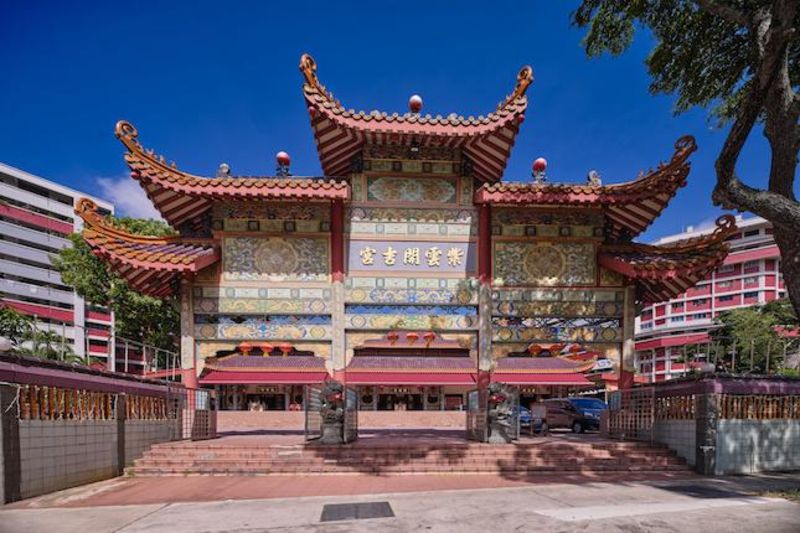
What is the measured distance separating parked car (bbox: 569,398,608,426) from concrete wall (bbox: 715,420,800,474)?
721 cm

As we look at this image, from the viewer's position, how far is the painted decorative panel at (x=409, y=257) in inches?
549

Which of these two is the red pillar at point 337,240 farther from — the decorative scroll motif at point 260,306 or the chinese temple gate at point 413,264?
the decorative scroll motif at point 260,306

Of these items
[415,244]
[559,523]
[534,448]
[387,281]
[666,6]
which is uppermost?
[666,6]

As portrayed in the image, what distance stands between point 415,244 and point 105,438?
28.9 feet

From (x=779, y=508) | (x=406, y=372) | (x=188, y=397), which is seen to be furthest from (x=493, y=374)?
(x=188, y=397)

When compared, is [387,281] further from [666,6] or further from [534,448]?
[666,6]

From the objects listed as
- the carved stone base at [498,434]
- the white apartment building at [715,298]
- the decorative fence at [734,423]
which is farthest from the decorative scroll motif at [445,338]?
the white apartment building at [715,298]

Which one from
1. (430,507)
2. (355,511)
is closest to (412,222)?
(430,507)

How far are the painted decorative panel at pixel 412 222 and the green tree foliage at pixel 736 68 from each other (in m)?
5.44

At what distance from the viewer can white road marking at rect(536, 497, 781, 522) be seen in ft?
20.7

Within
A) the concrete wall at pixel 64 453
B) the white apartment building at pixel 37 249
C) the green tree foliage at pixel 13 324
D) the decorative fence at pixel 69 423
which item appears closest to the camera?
the decorative fence at pixel 69 423

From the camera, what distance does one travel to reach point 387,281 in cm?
1388

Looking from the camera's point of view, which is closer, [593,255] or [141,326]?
[593,255]

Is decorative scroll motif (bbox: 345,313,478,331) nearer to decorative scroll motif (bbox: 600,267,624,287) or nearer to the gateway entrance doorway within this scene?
decorative scroll motif (bbox: 600,267,624,287)
